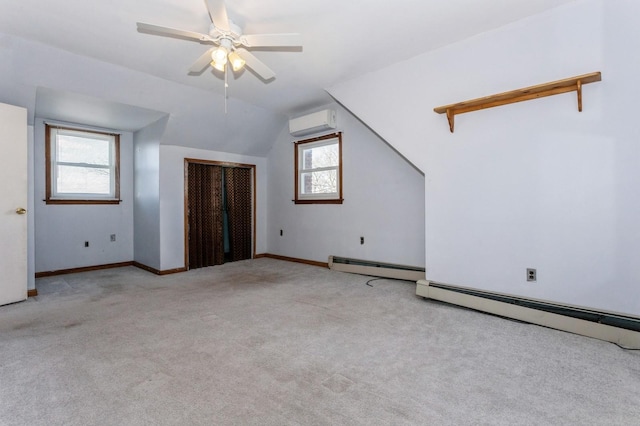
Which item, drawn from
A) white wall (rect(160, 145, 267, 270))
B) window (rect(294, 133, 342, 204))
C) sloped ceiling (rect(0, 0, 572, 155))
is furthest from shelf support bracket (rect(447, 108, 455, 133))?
white wall (rect(160, 145, 267, 270))

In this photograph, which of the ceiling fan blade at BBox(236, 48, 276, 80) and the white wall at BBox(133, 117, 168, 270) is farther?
the white wall at BBox(133, 117, 168, 270)

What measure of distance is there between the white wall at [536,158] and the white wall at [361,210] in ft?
2.29

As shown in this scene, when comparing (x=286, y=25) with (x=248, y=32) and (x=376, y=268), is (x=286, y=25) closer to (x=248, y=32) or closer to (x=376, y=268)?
(x=248, y=32)

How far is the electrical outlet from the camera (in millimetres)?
2799

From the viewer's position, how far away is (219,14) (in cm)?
215

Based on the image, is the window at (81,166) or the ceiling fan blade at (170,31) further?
the window at (81,166)

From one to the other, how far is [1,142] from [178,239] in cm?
239

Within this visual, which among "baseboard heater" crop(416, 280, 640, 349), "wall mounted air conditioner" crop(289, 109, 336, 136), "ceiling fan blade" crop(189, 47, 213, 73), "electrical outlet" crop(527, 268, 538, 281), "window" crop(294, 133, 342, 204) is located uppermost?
"wall mounted air conditioner" crop(289, 109, 336, 136)

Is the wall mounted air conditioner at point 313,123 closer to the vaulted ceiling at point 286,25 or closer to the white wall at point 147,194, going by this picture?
the vaulted ceiling at point 286,25

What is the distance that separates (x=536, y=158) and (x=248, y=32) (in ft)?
9.45

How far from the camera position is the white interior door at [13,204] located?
10.6 ft

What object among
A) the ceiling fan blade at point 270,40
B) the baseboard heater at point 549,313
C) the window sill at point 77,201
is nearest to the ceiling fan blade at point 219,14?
the ceiling fan blade at point 270,40

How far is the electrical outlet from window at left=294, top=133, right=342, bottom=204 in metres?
2.81

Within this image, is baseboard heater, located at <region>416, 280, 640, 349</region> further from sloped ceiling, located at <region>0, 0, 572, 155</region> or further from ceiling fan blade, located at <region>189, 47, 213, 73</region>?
ceiling fan blade, located at <region>189, 47, 213, 73</region>
